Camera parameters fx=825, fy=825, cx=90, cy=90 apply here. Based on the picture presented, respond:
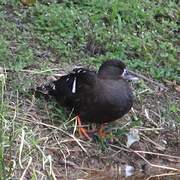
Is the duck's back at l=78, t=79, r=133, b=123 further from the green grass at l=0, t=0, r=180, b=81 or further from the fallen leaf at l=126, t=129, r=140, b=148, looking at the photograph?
the green grass at l=0, t=0, r=180, b=81

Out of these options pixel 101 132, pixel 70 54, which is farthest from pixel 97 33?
pixel 101 132

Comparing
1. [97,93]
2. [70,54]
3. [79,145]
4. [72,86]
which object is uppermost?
[97,93]

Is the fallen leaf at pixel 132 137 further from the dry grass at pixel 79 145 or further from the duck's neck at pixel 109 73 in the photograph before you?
the duck's neck at pixel 109 73

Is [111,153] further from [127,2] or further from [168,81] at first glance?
[127,2]

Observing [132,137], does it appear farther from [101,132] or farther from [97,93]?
[97,93]

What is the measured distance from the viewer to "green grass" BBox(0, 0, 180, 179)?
7686 millimetres

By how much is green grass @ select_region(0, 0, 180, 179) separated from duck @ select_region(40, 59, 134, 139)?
184 millimetres

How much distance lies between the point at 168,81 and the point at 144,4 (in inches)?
67.0

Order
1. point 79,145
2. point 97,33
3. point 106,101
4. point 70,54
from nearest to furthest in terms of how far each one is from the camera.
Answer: point 106,101 → point 79,145 → point 70,54 → point 97,33

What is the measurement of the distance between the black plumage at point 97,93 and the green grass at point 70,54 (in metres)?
0.19

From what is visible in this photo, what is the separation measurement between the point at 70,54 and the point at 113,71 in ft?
4.45

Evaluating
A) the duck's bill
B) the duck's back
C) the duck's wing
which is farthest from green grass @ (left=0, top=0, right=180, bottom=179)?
the duck's bill

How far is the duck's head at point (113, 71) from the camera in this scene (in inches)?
313

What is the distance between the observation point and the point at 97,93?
25.2ft
